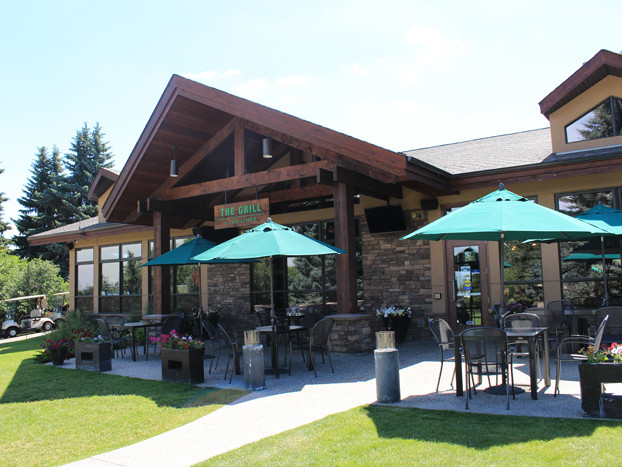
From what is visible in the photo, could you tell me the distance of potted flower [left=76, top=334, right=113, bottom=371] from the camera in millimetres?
8797

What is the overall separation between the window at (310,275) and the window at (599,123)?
15.4 feet

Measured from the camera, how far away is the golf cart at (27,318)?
1809 centimetres

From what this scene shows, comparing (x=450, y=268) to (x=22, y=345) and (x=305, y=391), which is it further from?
(x=22, y=345)

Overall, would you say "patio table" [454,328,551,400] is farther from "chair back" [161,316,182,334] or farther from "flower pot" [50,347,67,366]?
"flower pot" [50,347,67,366]

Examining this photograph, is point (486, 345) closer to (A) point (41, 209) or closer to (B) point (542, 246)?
(B) point (542, 246)

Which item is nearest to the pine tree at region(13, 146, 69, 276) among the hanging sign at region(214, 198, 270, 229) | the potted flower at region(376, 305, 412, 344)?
the hanging sign at region(214, 198, 270, 229)

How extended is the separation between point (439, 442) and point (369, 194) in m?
7.06

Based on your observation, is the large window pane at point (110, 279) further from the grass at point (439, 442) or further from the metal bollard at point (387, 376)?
the grass at point (439, 442)

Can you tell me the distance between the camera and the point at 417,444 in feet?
13.7

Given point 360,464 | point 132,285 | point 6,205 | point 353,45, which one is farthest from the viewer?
point 6,205

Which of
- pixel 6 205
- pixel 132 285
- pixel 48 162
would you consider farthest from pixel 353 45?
pixel 48 162

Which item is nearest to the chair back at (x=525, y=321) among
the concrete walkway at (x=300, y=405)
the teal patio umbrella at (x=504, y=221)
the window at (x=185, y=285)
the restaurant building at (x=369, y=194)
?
the concrete walkway at (x=300, y=405)

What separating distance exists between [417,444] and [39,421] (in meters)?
4.19

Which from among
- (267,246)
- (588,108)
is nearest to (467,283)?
(588,108)
